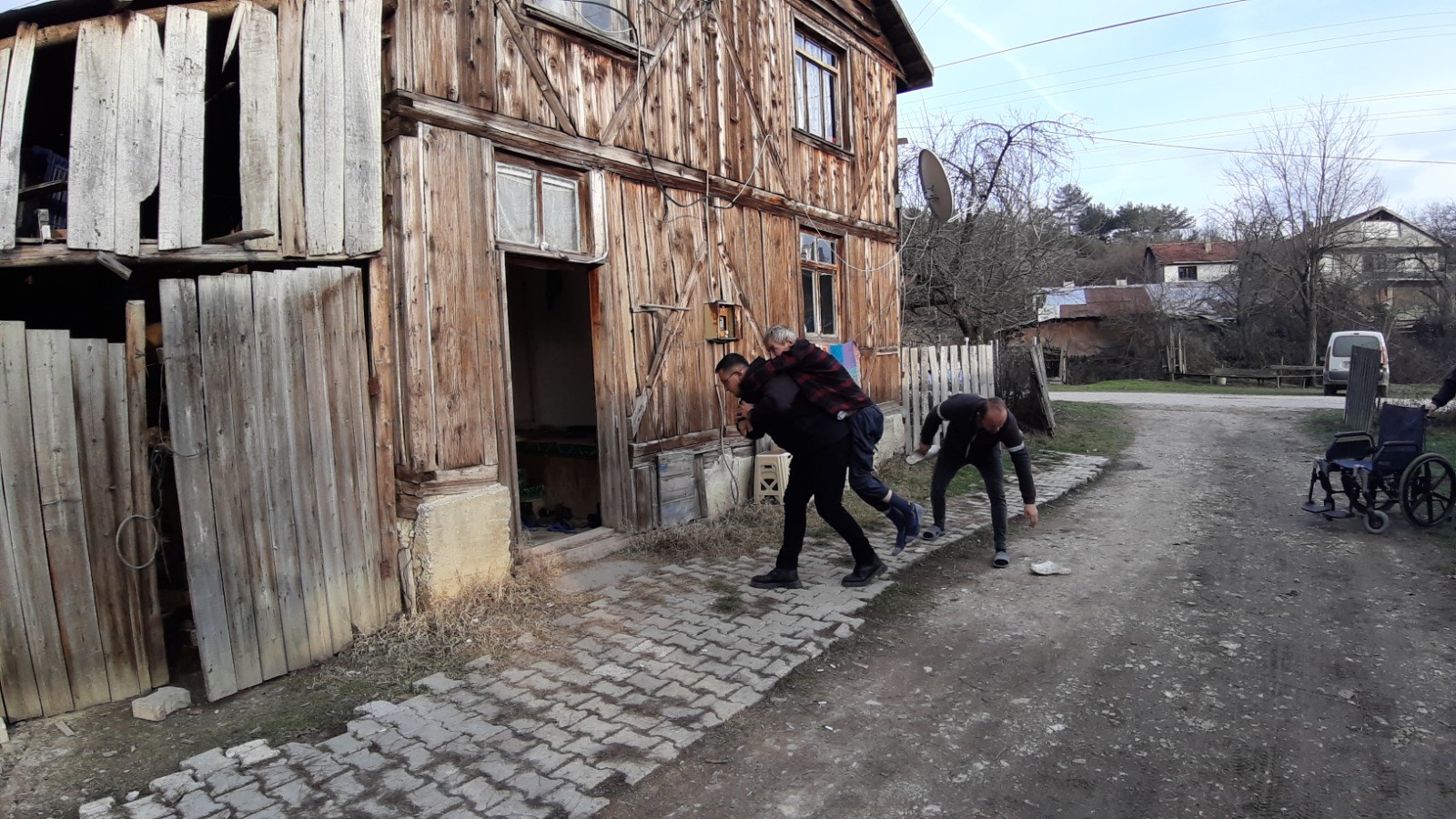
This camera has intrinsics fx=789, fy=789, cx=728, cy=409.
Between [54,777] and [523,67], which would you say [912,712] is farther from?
[523,67]

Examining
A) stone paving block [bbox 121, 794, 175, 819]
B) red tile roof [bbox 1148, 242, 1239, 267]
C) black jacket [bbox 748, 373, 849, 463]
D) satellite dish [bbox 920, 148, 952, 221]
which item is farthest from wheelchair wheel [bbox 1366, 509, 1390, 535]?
red tile roof [bbox 1148, 242, 1239, 267]

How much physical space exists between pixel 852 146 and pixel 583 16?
196 inches

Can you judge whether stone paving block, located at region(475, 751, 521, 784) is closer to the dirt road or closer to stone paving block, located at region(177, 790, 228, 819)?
the dirt road

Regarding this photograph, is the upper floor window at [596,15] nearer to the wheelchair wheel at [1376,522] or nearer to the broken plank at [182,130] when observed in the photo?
the broken plank at [182,130]

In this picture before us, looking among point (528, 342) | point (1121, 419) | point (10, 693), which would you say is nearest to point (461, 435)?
point (10, 693)

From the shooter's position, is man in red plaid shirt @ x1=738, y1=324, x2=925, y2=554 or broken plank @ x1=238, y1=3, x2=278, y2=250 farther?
man in red plaid shirt @ x1=738, y1=324, x2=925, y2=554

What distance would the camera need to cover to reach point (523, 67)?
18.8ft

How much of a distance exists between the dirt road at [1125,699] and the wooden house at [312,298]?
243 centimetres

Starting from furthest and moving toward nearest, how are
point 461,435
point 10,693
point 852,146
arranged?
point 852,146, point 461,435, point 10,693

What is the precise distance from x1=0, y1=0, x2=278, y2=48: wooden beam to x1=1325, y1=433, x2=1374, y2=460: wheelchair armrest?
363 inches

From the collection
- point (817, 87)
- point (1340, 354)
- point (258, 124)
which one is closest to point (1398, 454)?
point (817, 87)

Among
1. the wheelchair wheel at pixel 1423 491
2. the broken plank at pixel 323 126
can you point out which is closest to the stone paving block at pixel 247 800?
the broken plank at pixel 323 126

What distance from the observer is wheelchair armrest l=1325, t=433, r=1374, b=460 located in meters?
7.41

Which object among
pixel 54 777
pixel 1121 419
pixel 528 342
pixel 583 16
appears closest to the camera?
pixel 54 777
